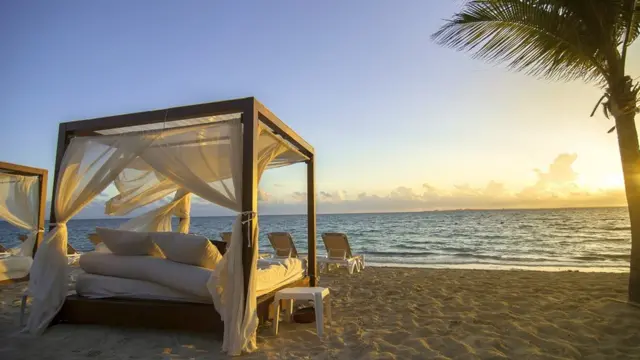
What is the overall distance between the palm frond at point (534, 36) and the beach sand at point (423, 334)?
105 inches

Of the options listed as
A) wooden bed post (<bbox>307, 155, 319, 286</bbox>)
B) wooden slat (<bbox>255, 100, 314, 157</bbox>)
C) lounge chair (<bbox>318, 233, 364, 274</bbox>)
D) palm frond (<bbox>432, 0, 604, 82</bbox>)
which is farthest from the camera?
lounge chair (<bbox>318, 233, 364, 274</bbox>)

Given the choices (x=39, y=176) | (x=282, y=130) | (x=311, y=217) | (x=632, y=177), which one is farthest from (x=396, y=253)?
(x=39, y=176)

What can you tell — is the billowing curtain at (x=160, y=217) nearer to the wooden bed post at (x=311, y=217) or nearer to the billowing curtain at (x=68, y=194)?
the billowing curtain at (x=68, y=194)

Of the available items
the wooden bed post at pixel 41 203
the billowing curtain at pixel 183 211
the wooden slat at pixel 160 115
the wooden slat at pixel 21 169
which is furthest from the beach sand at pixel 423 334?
the wooden slat at pixel 21 169

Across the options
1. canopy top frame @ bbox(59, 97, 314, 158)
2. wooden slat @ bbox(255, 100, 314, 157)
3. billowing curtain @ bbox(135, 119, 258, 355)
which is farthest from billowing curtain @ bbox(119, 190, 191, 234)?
wooden slat @ bbox(255, 100, 314, 157)

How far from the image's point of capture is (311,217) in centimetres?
488

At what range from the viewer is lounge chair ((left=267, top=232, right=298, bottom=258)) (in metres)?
7.27

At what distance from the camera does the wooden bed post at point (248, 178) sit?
2.96 meters

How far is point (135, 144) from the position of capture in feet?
11.6

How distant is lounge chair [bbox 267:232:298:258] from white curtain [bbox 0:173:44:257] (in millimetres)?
4090

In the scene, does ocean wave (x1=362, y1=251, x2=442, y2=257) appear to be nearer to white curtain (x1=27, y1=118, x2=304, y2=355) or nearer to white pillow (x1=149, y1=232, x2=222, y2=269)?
white curtain (x1=27, y1=118, x2=304, y2=355)

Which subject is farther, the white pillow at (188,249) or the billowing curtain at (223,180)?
the white pillow at (188,249)

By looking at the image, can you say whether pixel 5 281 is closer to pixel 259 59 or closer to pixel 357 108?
pixel 259 59

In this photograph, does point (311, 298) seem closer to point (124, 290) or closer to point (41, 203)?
point (124, 290)
